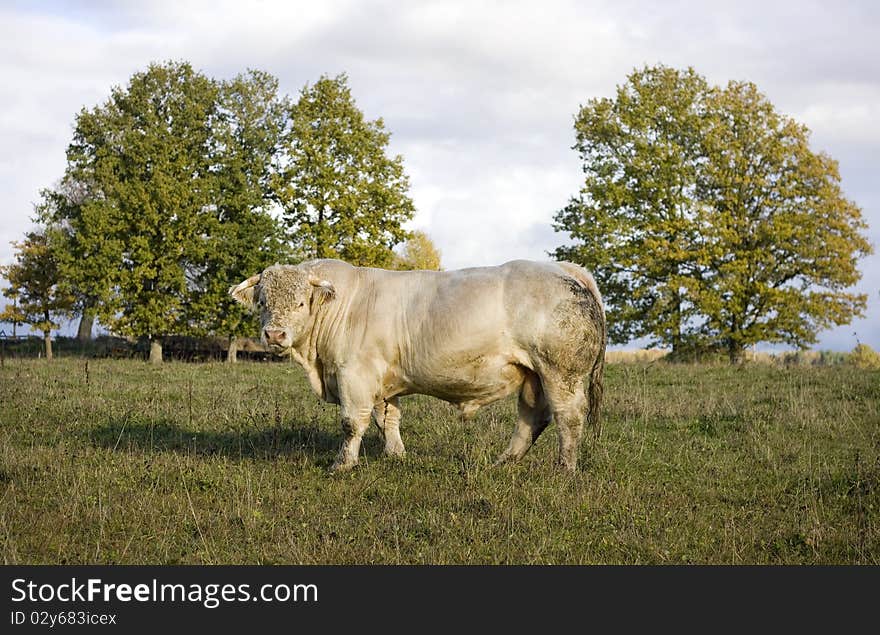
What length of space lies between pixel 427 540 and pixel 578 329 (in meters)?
3.37

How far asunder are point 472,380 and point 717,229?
28.4m

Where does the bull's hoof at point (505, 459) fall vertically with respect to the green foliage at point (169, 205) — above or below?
below

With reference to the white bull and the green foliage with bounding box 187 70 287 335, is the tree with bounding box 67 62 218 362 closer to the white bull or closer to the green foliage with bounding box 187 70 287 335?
the green foliage with bounding box 187 70 287 335

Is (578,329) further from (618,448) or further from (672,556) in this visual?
(672,556)

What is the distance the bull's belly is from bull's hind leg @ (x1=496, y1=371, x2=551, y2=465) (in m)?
0.15

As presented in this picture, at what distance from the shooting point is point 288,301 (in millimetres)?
10266

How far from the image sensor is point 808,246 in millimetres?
36688

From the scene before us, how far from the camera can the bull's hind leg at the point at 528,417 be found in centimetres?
1031

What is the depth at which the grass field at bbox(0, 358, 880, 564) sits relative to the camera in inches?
286

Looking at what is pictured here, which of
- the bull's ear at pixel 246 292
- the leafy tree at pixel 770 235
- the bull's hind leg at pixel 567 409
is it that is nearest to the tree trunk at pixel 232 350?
the leafy tree at pixel 770 235

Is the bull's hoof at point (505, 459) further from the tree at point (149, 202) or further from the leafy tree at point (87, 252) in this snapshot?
the leafy tree at point (87, 252)

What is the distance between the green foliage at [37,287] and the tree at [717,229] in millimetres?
25695

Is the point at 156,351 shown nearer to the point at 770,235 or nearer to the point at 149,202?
the point at 149,202

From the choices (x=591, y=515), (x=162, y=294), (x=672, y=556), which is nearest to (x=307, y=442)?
(x=591, y=515)
